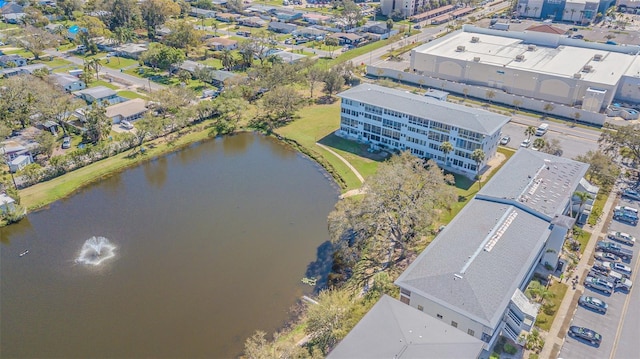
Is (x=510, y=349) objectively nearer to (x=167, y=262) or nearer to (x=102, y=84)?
(x=167, y=262)

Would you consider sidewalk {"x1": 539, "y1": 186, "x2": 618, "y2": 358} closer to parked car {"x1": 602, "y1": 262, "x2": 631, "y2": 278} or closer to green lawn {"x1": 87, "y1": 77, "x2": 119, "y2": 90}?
parked car {"x1": 602, "y1": 262, "x2": 631, "y2": 278}

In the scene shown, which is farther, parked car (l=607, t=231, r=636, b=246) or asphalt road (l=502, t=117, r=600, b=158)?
asphalt road (l=502, t=117, r=600, b=158)

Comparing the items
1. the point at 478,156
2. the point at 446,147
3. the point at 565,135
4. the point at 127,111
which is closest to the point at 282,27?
the point at 127,111


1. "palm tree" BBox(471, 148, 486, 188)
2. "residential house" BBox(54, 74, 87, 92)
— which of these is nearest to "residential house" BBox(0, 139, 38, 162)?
"residential house" BBox(54, 74, 87, 92)

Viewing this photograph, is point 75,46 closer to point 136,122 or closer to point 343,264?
point 136,122

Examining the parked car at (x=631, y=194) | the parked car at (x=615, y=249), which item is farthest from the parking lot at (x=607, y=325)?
the parked car at (x=631, y=194)

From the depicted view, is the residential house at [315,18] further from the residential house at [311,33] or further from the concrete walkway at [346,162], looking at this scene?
the concrete walkway at [346,162]

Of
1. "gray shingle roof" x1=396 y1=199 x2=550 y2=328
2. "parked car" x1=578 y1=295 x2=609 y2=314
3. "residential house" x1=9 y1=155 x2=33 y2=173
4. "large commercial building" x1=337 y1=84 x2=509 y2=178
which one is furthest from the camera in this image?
"residential house" x1=9 y1=155 x2=33 y2=173
